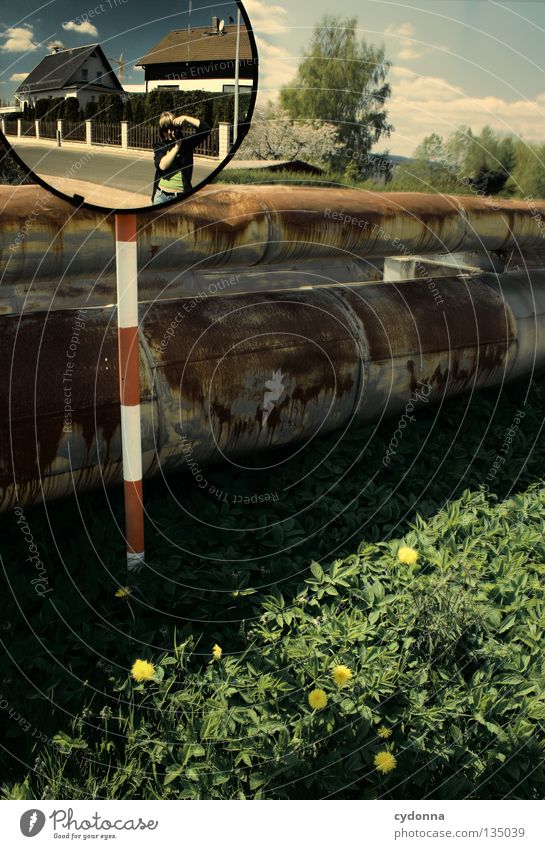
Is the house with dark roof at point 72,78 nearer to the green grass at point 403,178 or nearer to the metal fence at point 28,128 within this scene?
the metal fence at point 28,128

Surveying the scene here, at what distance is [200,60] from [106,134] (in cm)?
38

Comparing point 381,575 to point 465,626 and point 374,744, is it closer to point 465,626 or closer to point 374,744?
point 465,626

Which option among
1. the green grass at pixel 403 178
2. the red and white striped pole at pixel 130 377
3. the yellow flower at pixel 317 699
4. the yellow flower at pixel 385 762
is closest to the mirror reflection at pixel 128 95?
the red and white striped pole at pixel 130 377

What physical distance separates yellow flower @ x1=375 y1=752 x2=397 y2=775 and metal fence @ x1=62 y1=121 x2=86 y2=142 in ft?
7.00

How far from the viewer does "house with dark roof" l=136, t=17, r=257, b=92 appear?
2.56 m

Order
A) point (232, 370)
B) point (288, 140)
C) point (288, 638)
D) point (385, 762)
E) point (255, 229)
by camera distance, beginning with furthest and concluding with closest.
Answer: point (288, 140) → point (255, 229) → point (232, 370) → point (288, 638) → point (385, 762)

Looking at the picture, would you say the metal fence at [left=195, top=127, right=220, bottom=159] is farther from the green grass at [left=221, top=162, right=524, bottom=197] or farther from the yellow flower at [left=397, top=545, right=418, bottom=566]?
the green grass at [left=221, top=162, right=524, bottom=197]

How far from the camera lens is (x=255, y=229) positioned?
13.4 ft

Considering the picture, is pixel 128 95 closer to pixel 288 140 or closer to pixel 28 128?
pixel 28 128

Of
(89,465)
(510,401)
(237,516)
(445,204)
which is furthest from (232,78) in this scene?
(510,401)

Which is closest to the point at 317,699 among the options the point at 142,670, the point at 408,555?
the point at 142,670

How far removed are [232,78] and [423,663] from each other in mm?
2089

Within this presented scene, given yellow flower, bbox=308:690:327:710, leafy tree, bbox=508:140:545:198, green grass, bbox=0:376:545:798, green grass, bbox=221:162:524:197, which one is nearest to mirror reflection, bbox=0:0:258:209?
green grass, bbox=0:376:545:798

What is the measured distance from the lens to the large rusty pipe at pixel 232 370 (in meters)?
3.11
